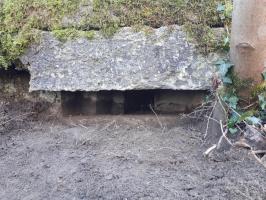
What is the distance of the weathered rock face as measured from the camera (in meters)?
2.28

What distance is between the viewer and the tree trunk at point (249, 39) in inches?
75.5

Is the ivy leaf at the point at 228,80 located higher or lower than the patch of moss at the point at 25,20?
lower

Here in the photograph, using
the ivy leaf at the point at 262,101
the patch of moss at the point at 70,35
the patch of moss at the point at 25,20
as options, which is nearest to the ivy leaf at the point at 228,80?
the ivy leaf at the point at 262,101

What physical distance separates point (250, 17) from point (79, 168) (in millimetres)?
1015

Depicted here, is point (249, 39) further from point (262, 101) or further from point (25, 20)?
point (25, 20)

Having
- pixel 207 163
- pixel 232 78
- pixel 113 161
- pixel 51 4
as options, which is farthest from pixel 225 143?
pixel 51 4

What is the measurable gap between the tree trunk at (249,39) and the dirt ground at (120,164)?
1.26ft

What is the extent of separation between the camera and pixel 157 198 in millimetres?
1597

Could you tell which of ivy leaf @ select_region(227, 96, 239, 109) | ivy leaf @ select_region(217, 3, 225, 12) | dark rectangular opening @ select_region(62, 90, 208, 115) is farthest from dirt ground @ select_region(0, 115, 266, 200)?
ivy leaf @ select_region(217, 3, 225, 12)

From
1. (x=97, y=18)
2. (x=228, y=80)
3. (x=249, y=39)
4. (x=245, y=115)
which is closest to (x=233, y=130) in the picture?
(x=245, y=115)

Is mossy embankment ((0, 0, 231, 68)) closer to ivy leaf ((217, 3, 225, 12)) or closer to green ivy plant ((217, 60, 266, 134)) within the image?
ivy leaf ((217, 3, 225, 12))

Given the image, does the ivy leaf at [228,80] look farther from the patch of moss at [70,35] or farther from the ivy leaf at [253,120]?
the patch of moss at [70,35]

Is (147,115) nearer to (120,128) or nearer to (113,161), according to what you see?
(120,128)

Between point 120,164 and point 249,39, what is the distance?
81 cm
